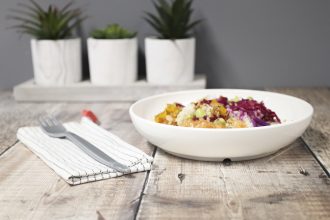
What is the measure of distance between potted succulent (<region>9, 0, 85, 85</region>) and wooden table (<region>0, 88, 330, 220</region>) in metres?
0.53

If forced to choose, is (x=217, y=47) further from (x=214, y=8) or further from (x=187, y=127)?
(x=187, y=127)

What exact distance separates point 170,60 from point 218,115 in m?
0.60

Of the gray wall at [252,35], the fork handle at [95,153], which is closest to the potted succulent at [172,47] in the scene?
the gray wall at [252,35]

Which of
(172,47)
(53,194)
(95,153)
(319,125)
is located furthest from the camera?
(172,47)

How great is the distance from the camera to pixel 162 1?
1446mm

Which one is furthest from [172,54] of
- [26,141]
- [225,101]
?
[26,141]

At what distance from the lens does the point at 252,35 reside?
162 centimetres

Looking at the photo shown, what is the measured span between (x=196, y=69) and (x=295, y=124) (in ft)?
2.82

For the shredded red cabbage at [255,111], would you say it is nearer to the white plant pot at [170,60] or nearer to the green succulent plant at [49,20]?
the white plant pot at [170,60]

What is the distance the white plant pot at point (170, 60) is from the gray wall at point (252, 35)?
17 cm

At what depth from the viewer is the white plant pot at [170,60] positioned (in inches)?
56.7

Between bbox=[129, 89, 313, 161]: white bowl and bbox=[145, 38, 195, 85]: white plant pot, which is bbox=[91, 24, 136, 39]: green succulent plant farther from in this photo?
bbox=[129, 89, 313, 161]: white bowl

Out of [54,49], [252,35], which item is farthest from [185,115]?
[252,35]

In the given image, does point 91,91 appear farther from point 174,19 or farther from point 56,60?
point 174,19
